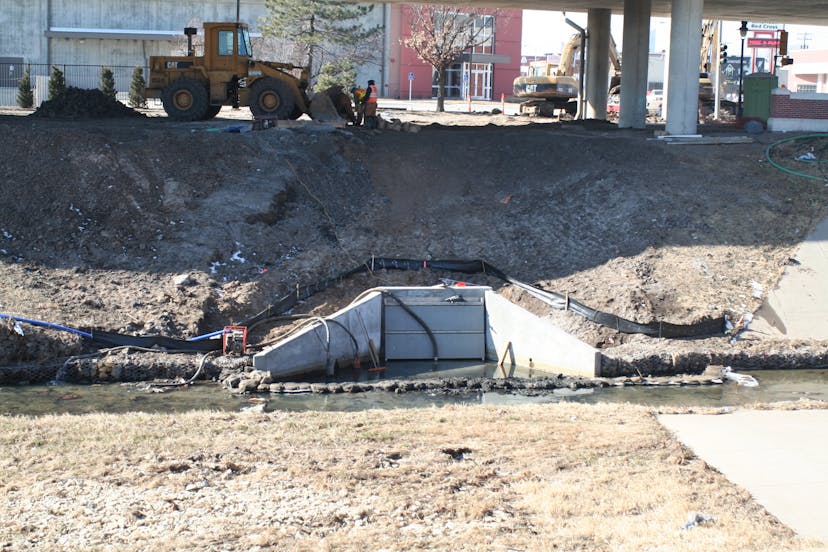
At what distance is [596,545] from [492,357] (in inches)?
484

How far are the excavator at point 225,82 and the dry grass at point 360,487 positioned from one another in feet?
55.9

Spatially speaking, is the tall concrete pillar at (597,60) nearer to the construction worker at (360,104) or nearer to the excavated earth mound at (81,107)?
the construction worker at (360,104)

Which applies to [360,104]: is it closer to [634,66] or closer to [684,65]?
[634,66]

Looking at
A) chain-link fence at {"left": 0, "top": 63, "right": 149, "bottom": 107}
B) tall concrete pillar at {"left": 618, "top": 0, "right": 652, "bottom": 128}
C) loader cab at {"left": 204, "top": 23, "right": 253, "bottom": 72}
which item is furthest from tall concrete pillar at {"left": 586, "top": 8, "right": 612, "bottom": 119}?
chain-link fence at {"left": 0, "top": 63, "right": 149, "bottom": 107}

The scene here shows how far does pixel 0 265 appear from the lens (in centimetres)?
1941

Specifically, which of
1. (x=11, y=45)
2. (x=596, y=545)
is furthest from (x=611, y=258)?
(x=11, y=45)

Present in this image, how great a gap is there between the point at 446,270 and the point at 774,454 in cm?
1189

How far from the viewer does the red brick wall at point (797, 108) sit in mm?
29312

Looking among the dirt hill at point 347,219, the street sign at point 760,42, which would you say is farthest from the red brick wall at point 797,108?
the street sign at point 760,42

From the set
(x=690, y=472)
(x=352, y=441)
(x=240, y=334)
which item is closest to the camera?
(x=690, y=472)

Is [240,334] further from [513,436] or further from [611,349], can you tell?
[513,436]

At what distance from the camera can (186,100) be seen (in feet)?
91.4

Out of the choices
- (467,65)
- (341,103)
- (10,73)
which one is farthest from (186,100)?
(467,65)

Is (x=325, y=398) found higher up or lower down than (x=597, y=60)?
lower down
